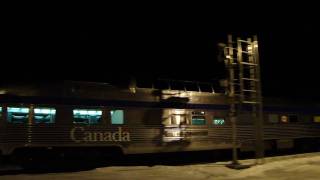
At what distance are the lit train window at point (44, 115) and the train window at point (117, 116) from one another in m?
2.25

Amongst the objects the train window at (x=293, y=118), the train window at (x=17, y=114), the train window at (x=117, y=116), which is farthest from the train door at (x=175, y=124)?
the train window at (x=293, y=118)

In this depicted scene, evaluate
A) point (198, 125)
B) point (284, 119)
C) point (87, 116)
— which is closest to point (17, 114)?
point (87, 116)

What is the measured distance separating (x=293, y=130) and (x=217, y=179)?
10.7 meters

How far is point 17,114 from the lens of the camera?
1684cm

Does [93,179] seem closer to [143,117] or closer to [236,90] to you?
[143,117]

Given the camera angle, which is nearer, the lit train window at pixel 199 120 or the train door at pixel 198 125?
the train door at pixel 198 125

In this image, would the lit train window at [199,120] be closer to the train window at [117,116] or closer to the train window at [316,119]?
the train window at [117,116]


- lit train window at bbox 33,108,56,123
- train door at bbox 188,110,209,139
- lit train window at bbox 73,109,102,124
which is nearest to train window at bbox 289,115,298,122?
train door at bbox 188,110,209,139

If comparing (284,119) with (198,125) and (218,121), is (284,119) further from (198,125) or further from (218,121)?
(198,125)

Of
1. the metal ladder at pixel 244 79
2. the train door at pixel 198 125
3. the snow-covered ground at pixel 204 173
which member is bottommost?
the snow-covered ground at pixel 204 173

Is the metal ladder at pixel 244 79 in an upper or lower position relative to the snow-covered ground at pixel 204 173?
upper

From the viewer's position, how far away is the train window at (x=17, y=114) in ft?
54.9

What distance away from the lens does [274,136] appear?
23.9m

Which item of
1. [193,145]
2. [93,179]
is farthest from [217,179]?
[193,145]
